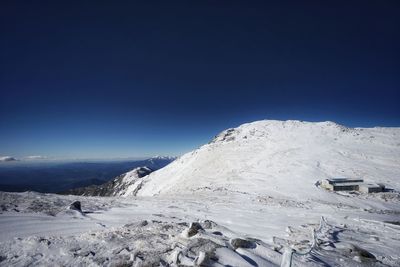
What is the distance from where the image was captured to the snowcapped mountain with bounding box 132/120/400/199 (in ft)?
157

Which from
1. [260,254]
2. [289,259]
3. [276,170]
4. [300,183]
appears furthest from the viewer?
[276,170]

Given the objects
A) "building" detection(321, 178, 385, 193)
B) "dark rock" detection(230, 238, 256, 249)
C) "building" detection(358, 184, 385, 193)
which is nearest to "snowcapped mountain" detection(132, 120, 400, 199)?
"building" detection(321, 178, 385, 193)

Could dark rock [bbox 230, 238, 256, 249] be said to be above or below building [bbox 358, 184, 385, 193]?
above

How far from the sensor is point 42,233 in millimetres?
8430

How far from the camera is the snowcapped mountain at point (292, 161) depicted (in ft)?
157

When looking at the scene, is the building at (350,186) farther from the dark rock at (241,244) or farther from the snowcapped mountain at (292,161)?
the dark rock at (241,244)

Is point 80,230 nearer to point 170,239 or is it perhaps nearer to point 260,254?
point 170,239

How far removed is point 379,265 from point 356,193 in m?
42.6

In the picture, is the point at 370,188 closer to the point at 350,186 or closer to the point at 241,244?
the point at 350,186

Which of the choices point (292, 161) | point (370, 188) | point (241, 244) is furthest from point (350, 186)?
point (241, 244)

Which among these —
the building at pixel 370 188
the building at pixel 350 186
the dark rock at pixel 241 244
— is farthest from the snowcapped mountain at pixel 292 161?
the dark rock at pixel 241 244

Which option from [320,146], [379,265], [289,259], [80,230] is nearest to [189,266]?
[289,259]

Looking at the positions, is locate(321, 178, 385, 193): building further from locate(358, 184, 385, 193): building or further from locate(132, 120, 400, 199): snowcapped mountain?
locate(132, 120, 400, 199): snowcapped mountain

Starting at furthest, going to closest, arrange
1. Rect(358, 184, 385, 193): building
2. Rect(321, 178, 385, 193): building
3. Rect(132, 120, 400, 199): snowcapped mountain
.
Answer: Rect(132, 120, 400, 199): snowcapped mountain
Rect(321, 178, 385, 193): building
Rect(358, 184, 385, 193): building
